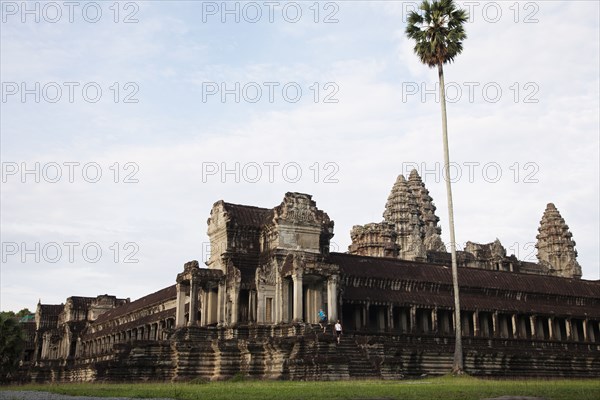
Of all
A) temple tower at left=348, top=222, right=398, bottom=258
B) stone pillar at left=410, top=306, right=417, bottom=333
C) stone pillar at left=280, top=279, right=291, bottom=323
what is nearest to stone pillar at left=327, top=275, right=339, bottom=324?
stone pillar at left=280, top=279, right=291, bottom=323

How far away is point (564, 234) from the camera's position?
404 ft

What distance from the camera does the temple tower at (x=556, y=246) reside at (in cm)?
12069

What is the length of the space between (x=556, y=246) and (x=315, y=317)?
84890 millimetres

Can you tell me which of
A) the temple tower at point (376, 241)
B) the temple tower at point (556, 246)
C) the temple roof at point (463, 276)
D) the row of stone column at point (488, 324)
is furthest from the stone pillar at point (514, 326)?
the temple tower at point (556, 246)

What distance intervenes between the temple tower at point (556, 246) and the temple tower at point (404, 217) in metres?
22.8

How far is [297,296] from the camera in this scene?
4734 cm

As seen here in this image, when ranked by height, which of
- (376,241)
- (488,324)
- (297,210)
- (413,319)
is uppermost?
(376,241)

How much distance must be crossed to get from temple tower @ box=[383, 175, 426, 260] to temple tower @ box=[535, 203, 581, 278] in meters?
22.8

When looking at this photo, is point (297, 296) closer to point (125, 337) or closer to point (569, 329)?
point (569, 329)

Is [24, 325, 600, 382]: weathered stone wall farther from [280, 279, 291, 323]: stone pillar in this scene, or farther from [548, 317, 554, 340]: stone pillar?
[548, 317, 554, 340]: stone pillar

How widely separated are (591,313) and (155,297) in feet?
153

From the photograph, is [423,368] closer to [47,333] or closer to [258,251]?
Answer: [258,251]

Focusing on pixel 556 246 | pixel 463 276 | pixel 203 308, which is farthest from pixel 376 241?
pixel 203 308

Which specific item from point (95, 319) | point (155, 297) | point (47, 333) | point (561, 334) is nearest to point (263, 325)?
point (155, 297)
